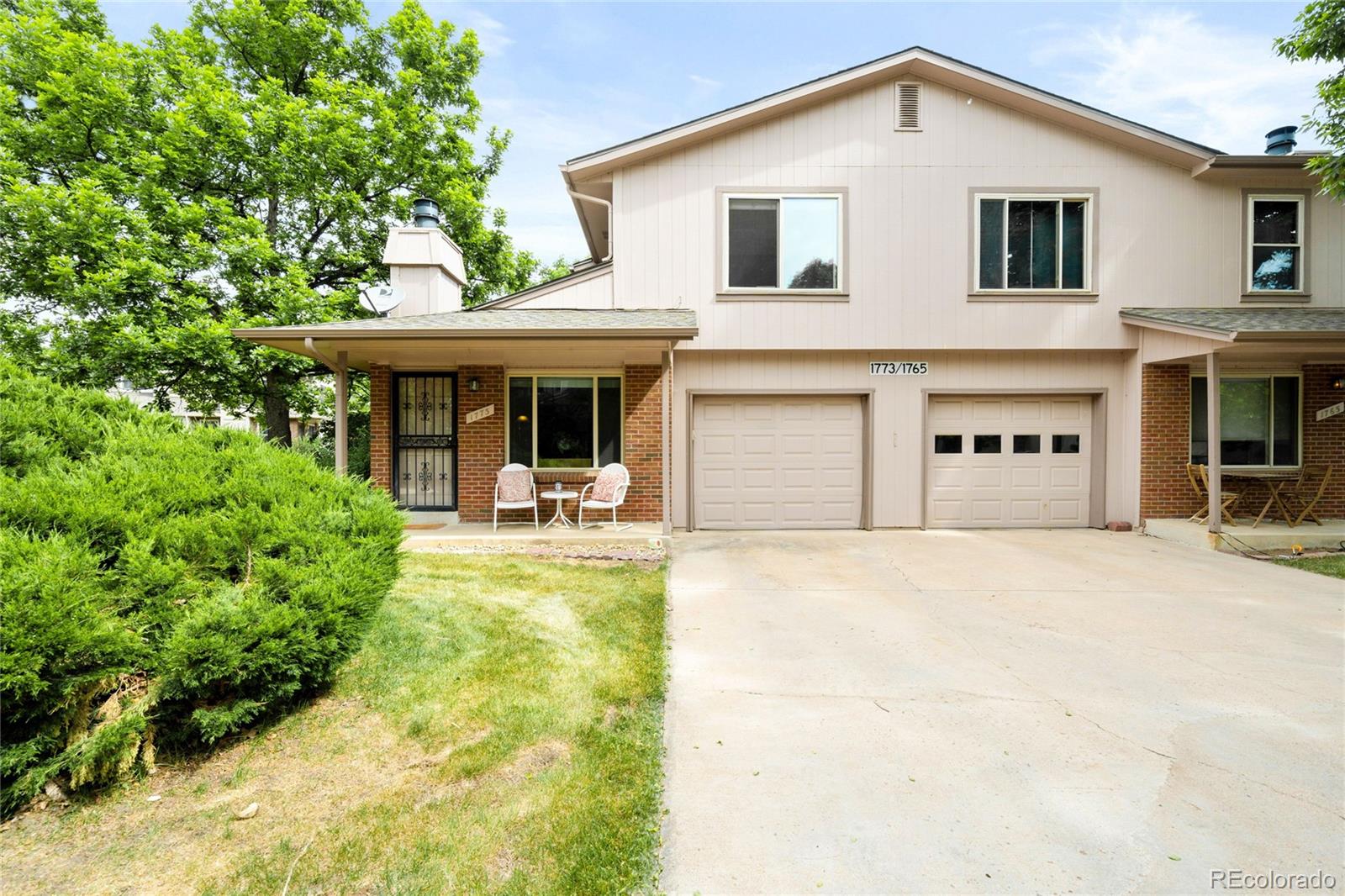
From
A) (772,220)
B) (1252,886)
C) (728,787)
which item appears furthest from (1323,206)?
(728,787)

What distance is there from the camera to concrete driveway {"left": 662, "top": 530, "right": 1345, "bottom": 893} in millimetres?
2414

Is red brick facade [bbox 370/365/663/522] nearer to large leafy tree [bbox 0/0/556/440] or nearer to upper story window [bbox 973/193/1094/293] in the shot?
upper story window [bbox 973/193/1094/293]

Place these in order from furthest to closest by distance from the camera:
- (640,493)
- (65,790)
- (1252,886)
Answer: (640,493), (65,790), (1252,886)

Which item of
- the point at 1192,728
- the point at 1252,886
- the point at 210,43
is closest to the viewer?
the point at 1252,886

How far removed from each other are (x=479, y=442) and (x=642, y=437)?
8.20 feet

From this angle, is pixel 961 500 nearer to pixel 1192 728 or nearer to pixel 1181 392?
pixel 1181 392

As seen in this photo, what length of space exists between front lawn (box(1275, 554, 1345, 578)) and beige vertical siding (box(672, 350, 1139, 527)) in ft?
6.76

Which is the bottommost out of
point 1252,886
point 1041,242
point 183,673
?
point 1252,886

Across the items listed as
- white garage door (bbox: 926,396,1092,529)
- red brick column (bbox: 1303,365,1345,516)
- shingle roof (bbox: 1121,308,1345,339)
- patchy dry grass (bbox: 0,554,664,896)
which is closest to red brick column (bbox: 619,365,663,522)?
white garage door (bbox: 926,396,1092,529)

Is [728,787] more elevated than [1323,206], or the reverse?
[1323,206]

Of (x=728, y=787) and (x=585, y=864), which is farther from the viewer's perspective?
(x=728, y=787)

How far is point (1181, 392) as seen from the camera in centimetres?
973

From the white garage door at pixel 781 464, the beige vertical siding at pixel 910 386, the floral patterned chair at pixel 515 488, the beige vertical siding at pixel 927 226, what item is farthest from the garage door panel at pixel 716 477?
the floral patterned chair at pixel 515 488

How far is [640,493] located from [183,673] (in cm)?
703
